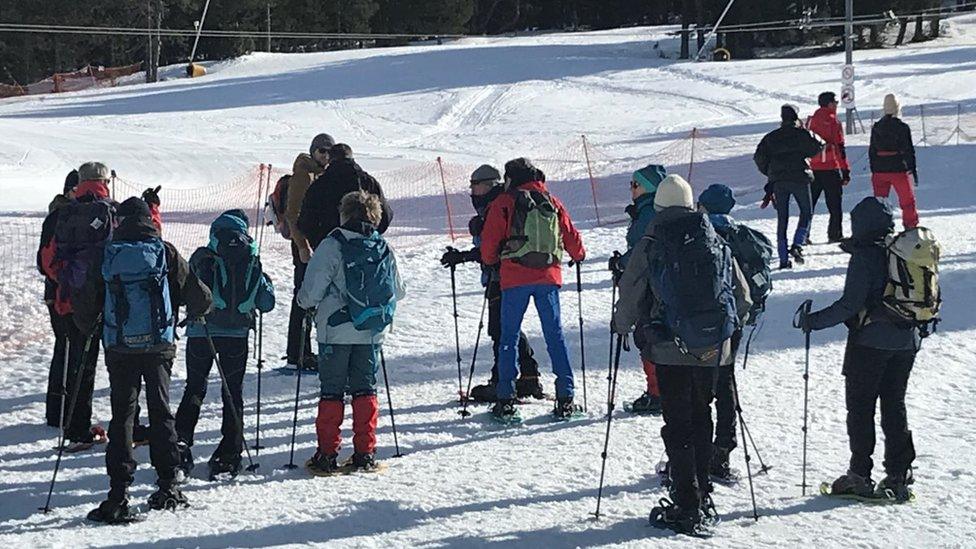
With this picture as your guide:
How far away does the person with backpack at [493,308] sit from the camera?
9219 millimetres

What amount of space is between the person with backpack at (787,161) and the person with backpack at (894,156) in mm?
1022

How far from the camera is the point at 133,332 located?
682cm

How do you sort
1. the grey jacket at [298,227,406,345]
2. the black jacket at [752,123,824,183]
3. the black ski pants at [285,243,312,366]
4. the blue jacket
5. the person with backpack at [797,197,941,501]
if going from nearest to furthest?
1. the person with backpack at [797,197,941,501]
2. the grey jacket at [298,227,406,345]
3. the blue jacket
4. the black ski pants at [285,243,312,366]
5. the black jacket at [752,123,824,183]

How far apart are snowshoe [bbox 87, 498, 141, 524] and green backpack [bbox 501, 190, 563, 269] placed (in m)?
2.96

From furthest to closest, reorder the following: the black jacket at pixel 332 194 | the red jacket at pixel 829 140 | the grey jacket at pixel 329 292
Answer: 1. the red jacket at pixel 829 140
2. the black jacket at pixel 332 194
3. the grey jacket at pixel 329 292

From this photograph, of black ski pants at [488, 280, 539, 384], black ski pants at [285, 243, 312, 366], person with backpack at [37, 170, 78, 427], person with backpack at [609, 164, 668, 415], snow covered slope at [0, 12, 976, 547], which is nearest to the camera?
snow covered slope at [0, 12, 976, 547]

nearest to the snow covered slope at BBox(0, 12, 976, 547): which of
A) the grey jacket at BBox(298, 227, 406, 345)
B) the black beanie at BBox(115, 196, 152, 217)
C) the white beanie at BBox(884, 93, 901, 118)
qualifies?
the grey jacket at BBox(298, 227, 406, 345)

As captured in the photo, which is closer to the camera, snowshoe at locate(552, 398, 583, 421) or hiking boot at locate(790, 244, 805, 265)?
snowshoe at locate(552, 398, 583, 421)

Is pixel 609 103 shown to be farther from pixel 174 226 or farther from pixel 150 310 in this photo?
pixel 150 310

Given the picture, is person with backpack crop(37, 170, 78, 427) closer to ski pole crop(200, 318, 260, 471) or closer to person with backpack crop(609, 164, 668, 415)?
ski pole crop(200, 318, 260, 471)

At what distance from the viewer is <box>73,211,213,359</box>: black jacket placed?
22.6 ft

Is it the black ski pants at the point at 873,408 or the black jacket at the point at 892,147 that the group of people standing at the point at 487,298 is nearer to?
the black ski pants at the point at 873,408

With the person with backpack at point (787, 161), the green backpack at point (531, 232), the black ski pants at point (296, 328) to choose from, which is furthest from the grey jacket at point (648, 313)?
the person with backpack at point (787, 161)

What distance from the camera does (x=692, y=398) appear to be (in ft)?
21.7
